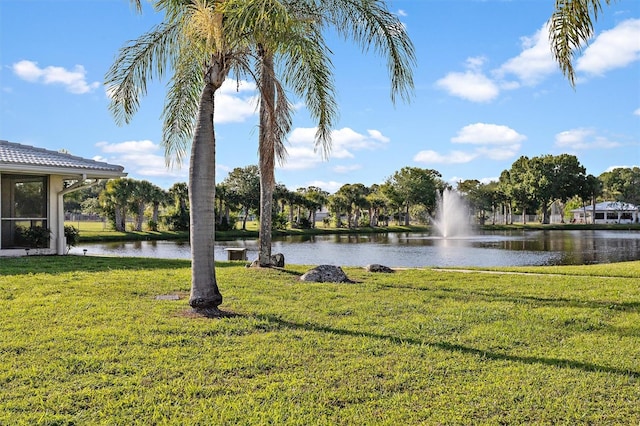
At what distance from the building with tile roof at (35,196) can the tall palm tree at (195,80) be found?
7.12 meters

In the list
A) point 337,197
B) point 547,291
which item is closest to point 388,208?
point 337,197

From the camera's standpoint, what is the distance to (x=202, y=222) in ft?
22.1

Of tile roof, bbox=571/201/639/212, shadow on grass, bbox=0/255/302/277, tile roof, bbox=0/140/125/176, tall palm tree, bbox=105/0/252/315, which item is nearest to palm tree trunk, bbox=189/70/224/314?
tall palm tree, bbox=105/0/252/315

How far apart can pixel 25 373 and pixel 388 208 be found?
56.8 m

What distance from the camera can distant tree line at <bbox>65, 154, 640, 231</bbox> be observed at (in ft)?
139

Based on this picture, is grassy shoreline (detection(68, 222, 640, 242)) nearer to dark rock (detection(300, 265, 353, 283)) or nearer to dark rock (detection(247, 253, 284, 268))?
dark rock (detection(247, 253, 284, 268))

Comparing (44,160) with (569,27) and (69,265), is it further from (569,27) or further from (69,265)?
(569,27)

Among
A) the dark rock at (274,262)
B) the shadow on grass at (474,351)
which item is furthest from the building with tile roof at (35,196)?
the shadow on grass at (474,351)

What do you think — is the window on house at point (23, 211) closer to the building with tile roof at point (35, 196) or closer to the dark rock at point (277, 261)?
the building with tile roof at point (35, 196)

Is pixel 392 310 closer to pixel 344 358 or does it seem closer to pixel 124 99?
pixel 344 358

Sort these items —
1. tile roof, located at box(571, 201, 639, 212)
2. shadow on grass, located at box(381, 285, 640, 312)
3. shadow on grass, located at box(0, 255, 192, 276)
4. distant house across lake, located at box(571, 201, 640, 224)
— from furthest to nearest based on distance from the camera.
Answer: distant house across lake, located at box(571, 201, 640, 224) → tile roof, located at box(571, 201, 639, 212) → shadow on grass, located at box(0, 255, 192, 276) → shadow on grass, located at box(381, 285, 640, 312)

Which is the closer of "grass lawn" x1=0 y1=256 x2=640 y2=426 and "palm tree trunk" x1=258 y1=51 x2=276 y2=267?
"grass lawn" x1=0 y1=256 x2=640 y2=426

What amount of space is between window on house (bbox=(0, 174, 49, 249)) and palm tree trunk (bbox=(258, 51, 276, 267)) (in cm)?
723

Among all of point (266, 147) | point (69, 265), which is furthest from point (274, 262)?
point (69, 265)
